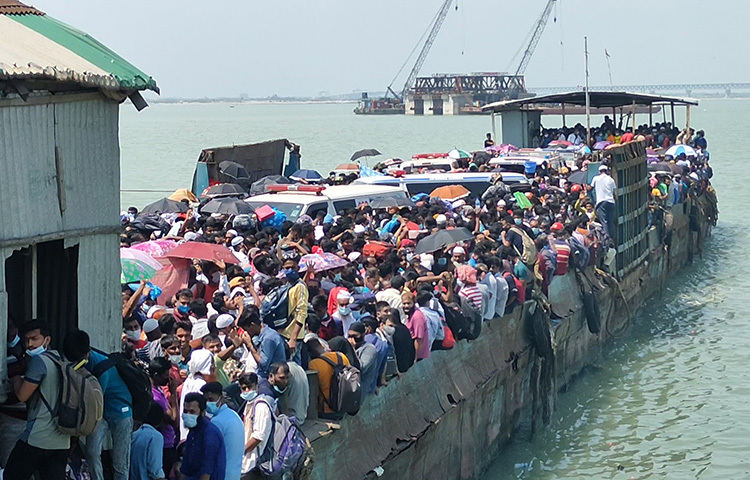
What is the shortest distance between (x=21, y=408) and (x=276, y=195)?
11.5 m

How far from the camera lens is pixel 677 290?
1035 inches

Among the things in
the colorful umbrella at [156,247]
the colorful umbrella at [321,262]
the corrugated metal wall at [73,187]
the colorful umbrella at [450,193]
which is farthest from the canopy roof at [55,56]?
the colorful umbrella at [450,193]

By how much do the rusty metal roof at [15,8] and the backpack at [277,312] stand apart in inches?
130

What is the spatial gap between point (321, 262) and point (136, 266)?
7.12ft

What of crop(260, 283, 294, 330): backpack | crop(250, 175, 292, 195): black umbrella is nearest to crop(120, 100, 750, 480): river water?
crop(260, 283, 294, 330): backpack

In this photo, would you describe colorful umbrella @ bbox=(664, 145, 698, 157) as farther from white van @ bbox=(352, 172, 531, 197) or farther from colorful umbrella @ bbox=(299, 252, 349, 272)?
colorful umbrella @ bbox=(299, 252, 349, 272)

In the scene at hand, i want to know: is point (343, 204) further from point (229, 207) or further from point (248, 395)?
point (248, 395)

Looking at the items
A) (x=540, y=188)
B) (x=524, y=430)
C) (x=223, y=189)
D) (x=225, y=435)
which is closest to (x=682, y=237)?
(x=540, y=188)

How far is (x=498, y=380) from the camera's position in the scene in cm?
1436

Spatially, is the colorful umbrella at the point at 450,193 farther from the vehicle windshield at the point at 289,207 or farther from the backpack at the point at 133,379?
the backpack at the point at 133,379

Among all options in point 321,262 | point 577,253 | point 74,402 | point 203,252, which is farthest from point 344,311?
point 577,253

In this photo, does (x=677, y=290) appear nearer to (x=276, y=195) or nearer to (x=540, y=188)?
(x=540, y=188)

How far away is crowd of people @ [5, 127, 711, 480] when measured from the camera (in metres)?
7.88

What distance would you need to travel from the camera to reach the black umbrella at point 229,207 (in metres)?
17.6
